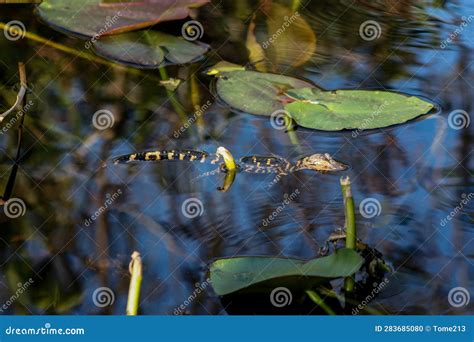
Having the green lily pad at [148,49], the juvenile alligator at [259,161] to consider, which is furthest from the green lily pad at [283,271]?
the green lily pad at [148,49]

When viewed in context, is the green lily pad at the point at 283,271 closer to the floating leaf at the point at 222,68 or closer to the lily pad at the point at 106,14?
the floating leaf at the point at 222,68

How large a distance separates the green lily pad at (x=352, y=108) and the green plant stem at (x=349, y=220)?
797mm

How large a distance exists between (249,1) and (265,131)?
4.11 ft

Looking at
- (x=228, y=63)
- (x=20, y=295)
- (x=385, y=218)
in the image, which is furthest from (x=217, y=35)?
(x=20, y=295)

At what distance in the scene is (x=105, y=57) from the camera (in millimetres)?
3580

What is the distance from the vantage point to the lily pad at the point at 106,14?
3.71 m

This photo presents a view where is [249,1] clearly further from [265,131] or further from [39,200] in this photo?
[39,200]

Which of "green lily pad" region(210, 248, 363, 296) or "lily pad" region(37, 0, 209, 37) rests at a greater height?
"lily pad" region(37, 0, 209, 37)

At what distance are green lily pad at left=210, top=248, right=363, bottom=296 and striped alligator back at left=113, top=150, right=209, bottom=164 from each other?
0.69 meters

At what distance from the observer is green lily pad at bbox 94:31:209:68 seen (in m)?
3.54

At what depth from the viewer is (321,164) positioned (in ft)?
9.59

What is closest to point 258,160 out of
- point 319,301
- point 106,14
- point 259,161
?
point 259,161

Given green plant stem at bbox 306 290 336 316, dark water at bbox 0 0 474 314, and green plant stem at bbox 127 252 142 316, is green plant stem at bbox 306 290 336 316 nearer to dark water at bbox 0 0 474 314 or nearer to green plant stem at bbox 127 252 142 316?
dark water at bbox 0 0 474 314

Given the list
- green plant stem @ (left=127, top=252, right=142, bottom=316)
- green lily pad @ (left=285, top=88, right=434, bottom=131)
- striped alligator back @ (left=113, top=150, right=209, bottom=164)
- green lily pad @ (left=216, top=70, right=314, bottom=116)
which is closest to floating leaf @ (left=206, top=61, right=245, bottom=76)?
green lily pad @ (left=216, top=70, right=314, bottom=116)
